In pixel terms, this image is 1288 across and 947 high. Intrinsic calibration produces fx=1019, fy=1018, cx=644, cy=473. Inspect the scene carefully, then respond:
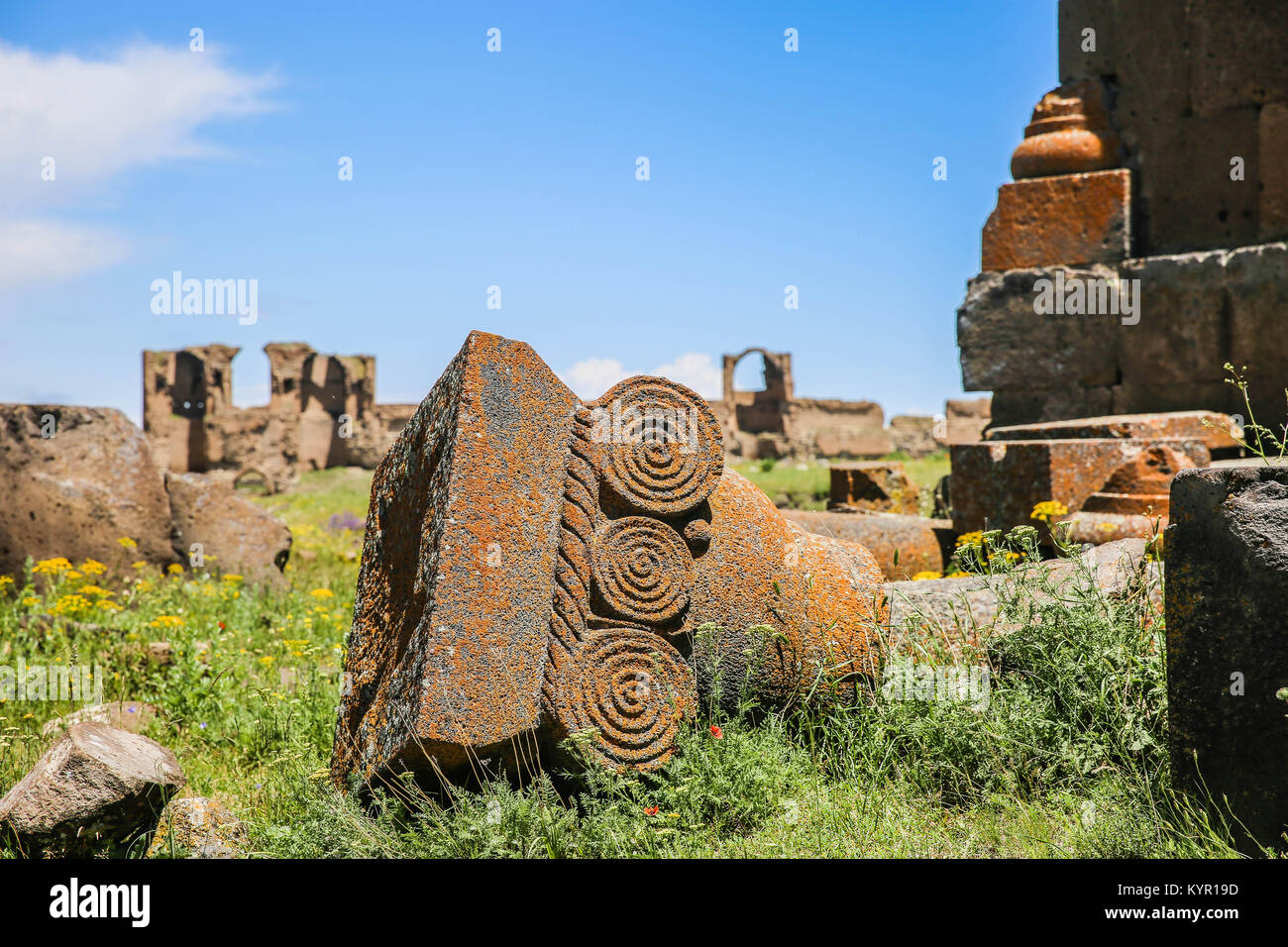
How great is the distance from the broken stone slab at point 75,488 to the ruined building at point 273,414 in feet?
78.1

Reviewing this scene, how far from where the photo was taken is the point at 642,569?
114 inches

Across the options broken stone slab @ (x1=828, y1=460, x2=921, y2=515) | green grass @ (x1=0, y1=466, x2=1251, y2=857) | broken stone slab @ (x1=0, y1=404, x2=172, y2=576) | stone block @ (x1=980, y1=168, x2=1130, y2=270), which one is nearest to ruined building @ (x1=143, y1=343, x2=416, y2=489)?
broken stone slab @ (x1=0, y1=404, x2=172, y2=576)

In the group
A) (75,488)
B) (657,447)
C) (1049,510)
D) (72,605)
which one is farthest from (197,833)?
(75,488)

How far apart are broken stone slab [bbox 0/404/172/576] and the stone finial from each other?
6.20 metres

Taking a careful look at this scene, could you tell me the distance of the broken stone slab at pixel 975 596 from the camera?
3.32 metres

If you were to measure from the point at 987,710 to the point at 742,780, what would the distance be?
801 millimetres

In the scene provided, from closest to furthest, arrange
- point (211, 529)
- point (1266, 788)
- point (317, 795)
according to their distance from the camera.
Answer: point (1266, 788), point (317, 795), point (211, 529)

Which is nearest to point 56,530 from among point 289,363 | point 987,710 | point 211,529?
point 211,529

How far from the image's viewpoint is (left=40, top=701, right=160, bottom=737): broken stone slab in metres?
3.86

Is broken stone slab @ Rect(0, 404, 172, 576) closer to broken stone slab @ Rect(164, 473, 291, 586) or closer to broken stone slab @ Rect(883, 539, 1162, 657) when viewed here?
broken stone slab @ Rect(164, 473, 291, 586)

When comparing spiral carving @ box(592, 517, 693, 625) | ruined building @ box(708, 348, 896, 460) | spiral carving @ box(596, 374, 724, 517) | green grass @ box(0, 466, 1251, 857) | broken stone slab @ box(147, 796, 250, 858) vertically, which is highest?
ruined building @ box(708, 348, 896, 460)

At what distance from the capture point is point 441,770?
104 inches
